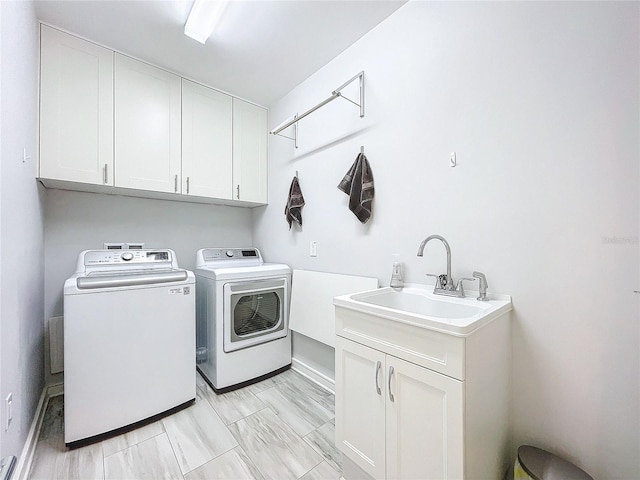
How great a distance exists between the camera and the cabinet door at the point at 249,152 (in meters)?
2.61

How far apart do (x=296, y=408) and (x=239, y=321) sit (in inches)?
30.8

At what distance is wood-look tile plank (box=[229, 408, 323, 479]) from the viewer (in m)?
1.40

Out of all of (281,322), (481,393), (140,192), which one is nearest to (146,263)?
(140,192)

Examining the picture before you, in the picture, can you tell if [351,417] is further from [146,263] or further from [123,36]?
[123,36]

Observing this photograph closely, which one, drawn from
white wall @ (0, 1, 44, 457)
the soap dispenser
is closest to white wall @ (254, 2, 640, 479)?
the soap dispenser

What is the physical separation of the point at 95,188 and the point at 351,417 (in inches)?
94.3

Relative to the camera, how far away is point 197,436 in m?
1.62

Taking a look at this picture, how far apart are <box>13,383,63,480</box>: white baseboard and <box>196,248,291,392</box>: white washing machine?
981 mm

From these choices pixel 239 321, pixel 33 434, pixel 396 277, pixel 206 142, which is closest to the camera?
pixel 33 434

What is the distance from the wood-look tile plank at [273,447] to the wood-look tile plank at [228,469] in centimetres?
4

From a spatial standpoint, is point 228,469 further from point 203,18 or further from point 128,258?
point 203,18

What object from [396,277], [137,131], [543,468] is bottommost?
[543,468]

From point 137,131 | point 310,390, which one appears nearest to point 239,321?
point 310,390

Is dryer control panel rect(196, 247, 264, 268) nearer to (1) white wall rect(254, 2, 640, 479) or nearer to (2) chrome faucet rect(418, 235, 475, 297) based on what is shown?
(1) white wall rect(254, 2, 640, 479)
